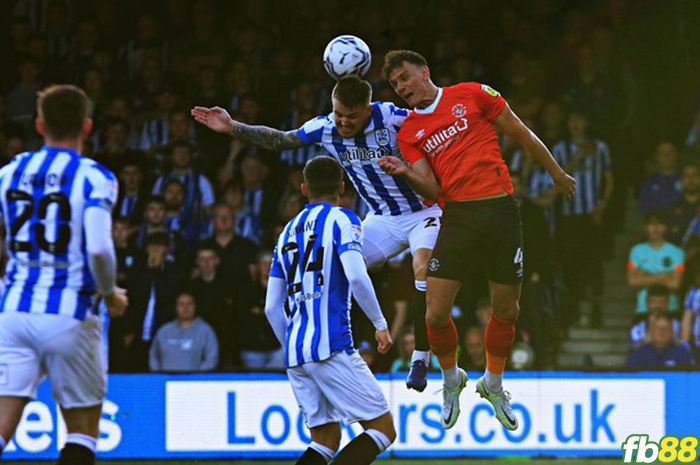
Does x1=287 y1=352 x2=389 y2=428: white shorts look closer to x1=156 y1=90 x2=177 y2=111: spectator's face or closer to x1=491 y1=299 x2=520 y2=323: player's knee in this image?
x1=491 y1=299 x2=520 y2=323: player's knee

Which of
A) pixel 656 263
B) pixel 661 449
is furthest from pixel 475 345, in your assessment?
pixel 656 263

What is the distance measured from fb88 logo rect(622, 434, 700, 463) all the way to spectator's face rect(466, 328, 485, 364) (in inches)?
63.5

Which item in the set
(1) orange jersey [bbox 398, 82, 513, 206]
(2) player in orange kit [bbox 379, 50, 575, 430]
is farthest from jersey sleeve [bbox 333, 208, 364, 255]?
(1) orange jersey [bbox 398, 82, 513, 206]

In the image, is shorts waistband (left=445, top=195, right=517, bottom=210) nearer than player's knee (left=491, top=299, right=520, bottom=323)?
Yes

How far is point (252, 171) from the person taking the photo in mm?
13156

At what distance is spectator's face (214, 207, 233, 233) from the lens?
12.2 m

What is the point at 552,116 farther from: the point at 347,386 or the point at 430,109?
the point at 347,386

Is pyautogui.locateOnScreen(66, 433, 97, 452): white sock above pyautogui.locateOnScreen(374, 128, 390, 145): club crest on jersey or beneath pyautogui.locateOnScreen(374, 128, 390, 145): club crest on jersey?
beneath

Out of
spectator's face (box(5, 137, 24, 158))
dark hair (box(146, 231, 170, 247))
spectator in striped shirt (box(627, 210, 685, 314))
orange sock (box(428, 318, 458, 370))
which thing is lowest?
orange sock (box(428, 318, 458, 370))

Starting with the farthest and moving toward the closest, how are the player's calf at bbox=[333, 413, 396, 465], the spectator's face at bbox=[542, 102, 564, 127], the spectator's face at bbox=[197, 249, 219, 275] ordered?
the spectator's face at bbox=[542, 102, 564, 127] → the spectator's face at bbox=[197, 249, 219, 275] → the player's calf at bbox=[333, 413, 396, 465]

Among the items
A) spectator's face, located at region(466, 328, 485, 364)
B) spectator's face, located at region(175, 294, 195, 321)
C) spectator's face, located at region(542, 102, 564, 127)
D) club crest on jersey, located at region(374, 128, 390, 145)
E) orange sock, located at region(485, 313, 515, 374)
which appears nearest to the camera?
club crest on jersey, located at region(374, 128, 390, 145)

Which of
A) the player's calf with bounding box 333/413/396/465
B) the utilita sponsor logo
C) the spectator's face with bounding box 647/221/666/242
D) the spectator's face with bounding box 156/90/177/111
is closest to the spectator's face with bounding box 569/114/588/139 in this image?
the spectator's face with bounding box 647/221/666/242

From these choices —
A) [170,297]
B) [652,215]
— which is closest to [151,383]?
[170,297]

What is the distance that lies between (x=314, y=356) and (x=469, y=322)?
15.5 ft
